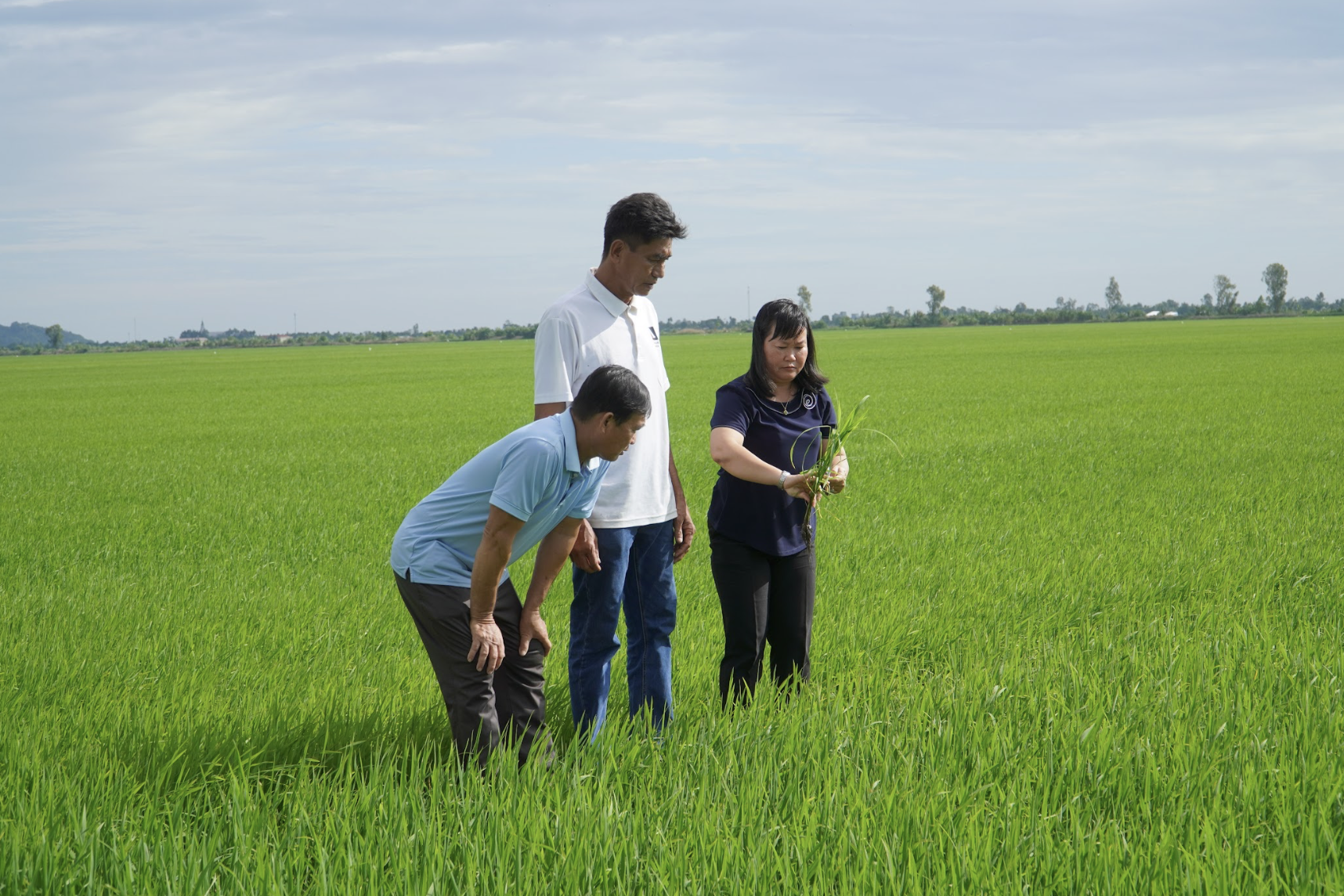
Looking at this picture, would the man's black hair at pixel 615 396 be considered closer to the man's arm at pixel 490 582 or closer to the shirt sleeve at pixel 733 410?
the man's arm at pixel 490 582

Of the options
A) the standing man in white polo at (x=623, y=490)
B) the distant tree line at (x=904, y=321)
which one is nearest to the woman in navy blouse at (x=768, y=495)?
the standing man in white polo at (x=623, y=490)

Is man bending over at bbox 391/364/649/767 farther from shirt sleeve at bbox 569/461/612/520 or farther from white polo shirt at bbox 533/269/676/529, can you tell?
white polo shirt at bbox 533/269/676/529

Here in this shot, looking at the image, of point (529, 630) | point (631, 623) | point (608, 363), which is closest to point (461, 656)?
point (529, 630)

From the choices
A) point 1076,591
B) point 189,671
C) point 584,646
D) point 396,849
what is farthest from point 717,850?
point 1076,591

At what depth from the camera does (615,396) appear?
3.14 m

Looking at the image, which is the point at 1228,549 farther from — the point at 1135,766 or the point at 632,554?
the point at 632,554

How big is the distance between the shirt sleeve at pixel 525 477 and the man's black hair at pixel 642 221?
3.16 ft

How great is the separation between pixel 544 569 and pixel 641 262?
45.2 inches

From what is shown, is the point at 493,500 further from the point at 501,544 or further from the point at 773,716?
the point at 773,716

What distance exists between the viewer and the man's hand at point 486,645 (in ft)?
10.7

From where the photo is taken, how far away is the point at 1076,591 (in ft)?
20.1

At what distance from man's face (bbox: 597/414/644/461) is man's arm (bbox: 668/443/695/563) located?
86 centimetres

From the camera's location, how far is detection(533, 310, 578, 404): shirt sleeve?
3.71 m

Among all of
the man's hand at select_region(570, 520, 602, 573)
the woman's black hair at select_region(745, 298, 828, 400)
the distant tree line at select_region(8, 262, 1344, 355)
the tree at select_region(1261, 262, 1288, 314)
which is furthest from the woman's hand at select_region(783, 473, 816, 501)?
the tree at select_region(1261, 262, 1288, 314)
